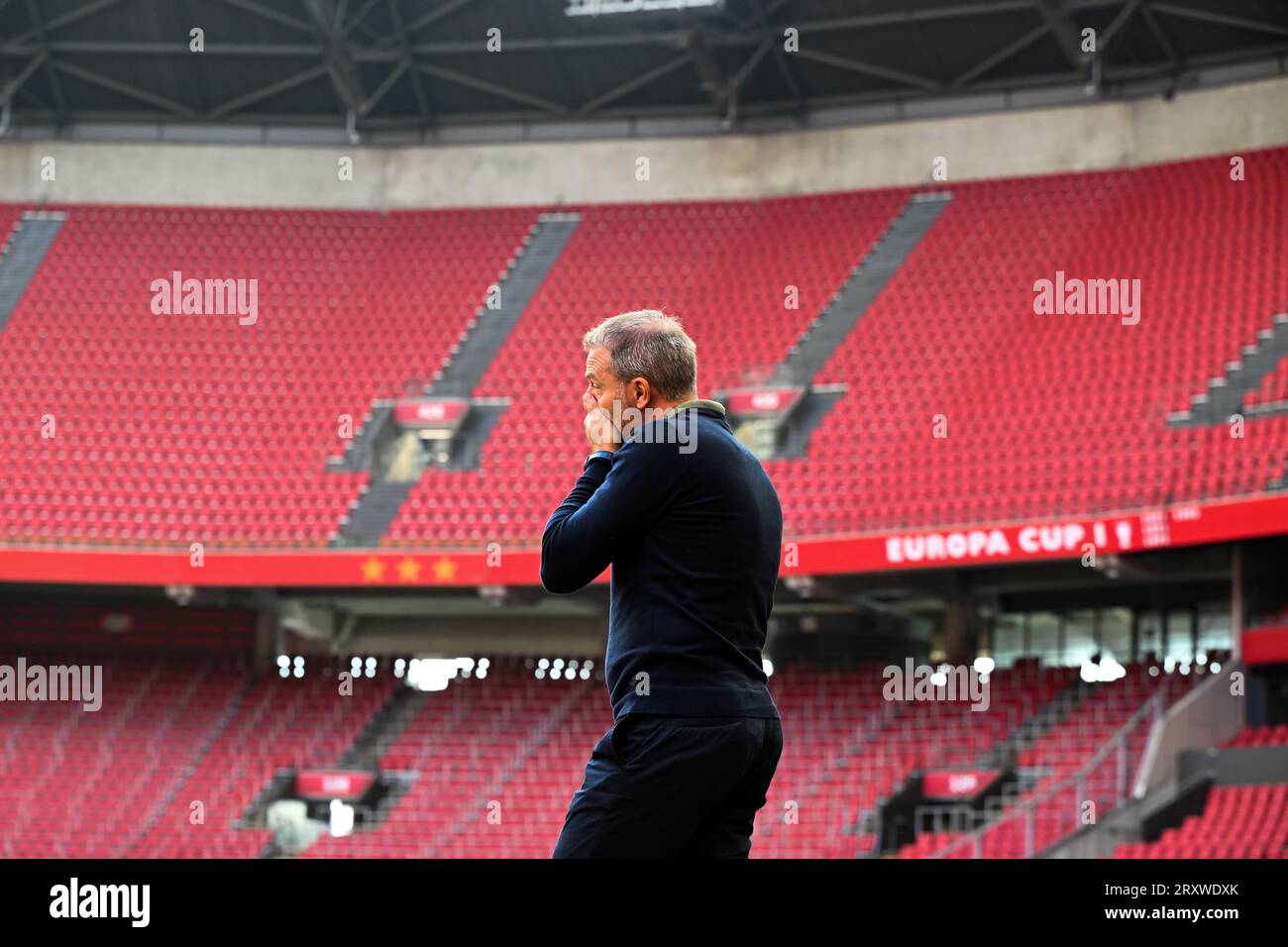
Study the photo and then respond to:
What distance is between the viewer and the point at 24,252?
76.8 feet

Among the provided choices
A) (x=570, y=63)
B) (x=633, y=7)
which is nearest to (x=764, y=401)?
(x=633, y=7)

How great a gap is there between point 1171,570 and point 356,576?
911 cm

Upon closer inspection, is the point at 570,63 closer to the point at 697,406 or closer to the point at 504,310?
the point at 504,310

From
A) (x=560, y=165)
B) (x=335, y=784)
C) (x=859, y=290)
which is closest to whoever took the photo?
(x=335, y=784)

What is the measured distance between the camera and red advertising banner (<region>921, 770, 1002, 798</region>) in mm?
16875

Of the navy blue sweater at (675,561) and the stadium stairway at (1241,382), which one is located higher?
the stadium stairway at (1241,382)

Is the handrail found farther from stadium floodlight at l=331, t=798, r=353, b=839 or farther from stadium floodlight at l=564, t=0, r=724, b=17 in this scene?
stadium floodlight at l=564, t=0, r=724, b=17

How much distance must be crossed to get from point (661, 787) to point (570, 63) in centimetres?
2200

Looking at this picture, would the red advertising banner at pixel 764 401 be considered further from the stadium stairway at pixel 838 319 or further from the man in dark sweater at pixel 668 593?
the man in dark sweater at pixel 668 593

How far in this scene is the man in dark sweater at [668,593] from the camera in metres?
2.82

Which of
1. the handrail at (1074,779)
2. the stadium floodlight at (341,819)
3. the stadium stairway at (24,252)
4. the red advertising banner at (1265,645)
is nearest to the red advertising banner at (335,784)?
the stadium floodlight at (341,819)

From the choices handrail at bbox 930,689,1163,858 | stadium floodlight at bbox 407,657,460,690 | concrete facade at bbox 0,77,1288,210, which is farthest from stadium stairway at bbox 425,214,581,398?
handrail at bbox 930,689,1163,858

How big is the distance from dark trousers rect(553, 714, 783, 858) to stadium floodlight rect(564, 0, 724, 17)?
63.3 feet

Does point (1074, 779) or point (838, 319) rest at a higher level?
point (838, 319)
